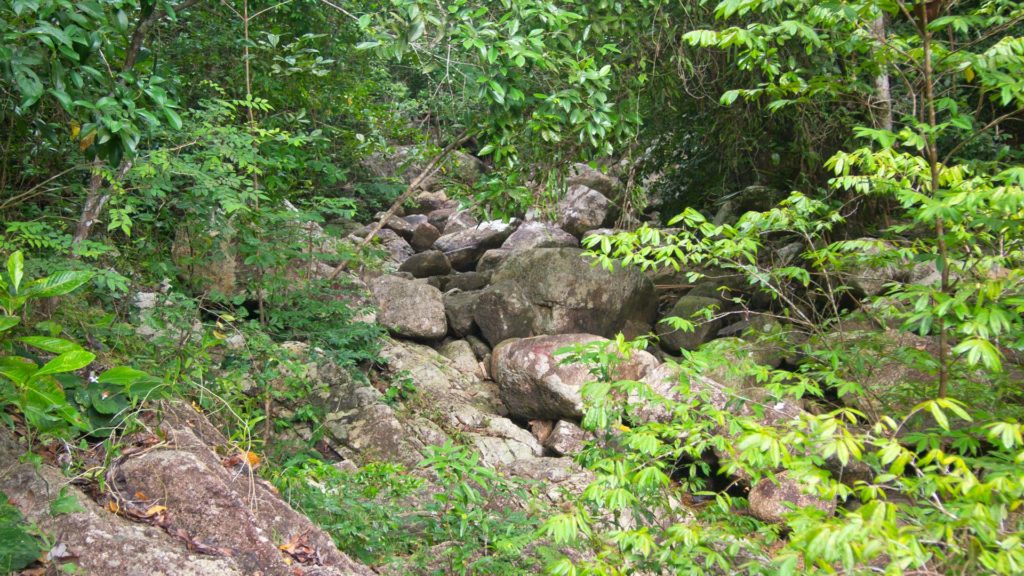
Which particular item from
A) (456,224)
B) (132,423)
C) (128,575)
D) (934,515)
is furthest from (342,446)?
(456,224)

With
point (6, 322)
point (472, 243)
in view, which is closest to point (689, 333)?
point (472, 243)

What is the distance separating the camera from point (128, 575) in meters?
2.20

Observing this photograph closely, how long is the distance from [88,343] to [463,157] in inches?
423

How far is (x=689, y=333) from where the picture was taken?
325 inches

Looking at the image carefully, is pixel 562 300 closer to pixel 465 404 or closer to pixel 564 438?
pixel 465 404

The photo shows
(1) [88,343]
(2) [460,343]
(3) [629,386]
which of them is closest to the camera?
(3) [629,386]

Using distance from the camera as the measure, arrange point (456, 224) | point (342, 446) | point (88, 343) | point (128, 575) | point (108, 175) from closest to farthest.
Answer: point (128, 575) → point (88, 343) → point (108, 175) → point (342, 446) → point (456, 224)

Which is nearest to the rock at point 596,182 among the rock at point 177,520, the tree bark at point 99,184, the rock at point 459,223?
the rock at point 459,223

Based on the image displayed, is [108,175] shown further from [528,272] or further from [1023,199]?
[528,272]

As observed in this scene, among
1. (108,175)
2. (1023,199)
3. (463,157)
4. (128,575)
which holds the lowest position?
(463,157)

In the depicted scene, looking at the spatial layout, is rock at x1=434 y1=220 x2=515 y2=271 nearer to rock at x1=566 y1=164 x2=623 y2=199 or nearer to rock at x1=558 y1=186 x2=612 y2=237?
rock at x1=558 y1=186 x2=612 y2=237

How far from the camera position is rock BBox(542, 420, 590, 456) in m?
6.87

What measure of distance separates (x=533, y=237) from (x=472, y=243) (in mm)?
1116

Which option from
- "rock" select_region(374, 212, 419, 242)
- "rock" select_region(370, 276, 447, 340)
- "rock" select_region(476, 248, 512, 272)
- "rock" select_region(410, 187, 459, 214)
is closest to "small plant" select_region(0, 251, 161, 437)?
"rock" select_region(370, 276, 447, 340)
